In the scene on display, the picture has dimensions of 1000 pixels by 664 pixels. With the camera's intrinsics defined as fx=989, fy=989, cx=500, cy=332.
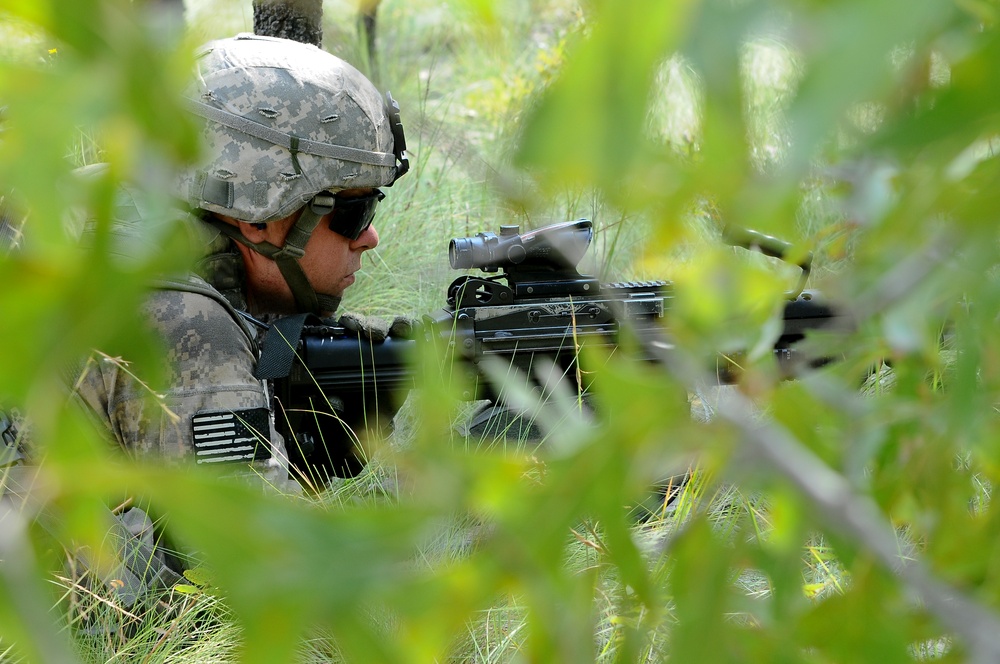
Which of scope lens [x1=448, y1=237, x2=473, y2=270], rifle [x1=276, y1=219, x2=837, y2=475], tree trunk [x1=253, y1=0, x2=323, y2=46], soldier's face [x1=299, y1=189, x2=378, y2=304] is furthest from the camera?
tree trunk [x1=253, y1=0, x2=323, y2=46]

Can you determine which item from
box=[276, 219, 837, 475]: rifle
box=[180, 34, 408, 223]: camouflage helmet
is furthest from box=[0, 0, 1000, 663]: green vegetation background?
box=[180, 34, 408, 223]: camouflage helmet

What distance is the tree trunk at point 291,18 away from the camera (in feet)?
12.3

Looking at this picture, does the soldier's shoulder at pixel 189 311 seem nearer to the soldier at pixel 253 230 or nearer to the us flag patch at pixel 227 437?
the soldier at pixel 253 230

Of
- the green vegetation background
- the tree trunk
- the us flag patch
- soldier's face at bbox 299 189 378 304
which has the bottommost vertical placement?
the us flag patch

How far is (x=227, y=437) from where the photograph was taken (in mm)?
2055

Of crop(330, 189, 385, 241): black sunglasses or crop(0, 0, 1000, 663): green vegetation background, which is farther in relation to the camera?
crop(330, 189, 385, 241): black sunglasses

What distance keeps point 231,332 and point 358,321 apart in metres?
0.35

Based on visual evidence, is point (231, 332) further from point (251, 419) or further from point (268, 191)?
point (268, 191)

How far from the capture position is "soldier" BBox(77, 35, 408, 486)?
2.05m

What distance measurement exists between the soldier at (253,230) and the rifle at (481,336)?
0.14m

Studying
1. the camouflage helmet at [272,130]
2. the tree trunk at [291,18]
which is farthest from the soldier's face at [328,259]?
the tree trunk at [291,18]

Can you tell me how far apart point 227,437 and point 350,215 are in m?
0.81

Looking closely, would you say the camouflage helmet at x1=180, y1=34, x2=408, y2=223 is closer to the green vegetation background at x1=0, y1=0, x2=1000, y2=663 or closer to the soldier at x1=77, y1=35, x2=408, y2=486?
the soldier at x1=77, y1=35, x2=408, y2=486

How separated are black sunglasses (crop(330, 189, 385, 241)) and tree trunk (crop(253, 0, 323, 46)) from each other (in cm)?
136
